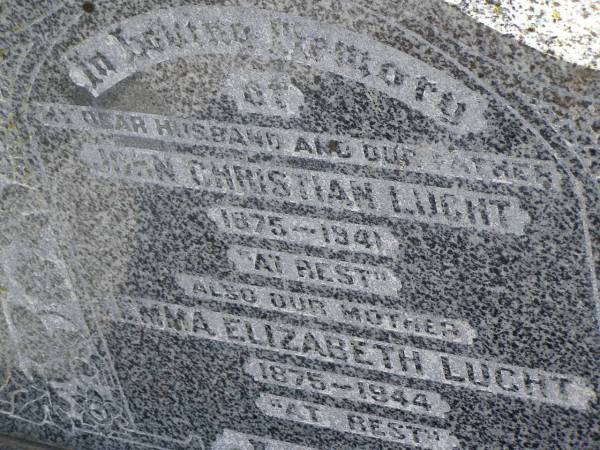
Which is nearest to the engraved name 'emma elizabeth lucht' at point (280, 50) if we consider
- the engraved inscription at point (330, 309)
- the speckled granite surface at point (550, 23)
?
the speckled granite surface at point (550, 23)

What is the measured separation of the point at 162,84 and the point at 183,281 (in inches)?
18.3

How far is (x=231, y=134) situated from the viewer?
1.40m

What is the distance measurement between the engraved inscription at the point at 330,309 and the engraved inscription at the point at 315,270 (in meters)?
0.04

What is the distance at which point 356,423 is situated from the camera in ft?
5.22

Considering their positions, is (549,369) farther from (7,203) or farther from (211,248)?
(7,203)

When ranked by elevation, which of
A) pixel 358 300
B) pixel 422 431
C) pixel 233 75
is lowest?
pixel 422 431

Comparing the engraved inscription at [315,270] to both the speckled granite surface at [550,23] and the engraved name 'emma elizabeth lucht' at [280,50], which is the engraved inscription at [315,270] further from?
the speckled granite surface at [550,23]

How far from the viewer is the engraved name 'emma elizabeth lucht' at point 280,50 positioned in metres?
1.21

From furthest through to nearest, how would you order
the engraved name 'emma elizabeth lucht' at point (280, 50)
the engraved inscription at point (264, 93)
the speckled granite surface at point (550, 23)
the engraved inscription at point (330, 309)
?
the engraved inscription at point (330, 309) < the engraved inscription at point (264, 93) < the engraved name 'emma elizabeth lucht' at point (280, 50) < the speckled granite surface at point (550, 23)

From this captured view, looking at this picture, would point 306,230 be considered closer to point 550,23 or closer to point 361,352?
point 361,352

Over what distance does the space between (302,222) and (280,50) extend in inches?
14.2

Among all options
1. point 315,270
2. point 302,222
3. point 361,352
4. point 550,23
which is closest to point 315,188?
point 302,222

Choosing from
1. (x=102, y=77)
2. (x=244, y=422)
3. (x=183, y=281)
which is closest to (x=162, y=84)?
(x=102, y=77)

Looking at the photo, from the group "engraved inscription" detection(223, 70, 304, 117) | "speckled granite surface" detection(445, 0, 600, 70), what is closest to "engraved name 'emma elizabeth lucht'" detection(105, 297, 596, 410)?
"engraved inscription" detection(223, 70, 304, 117)
